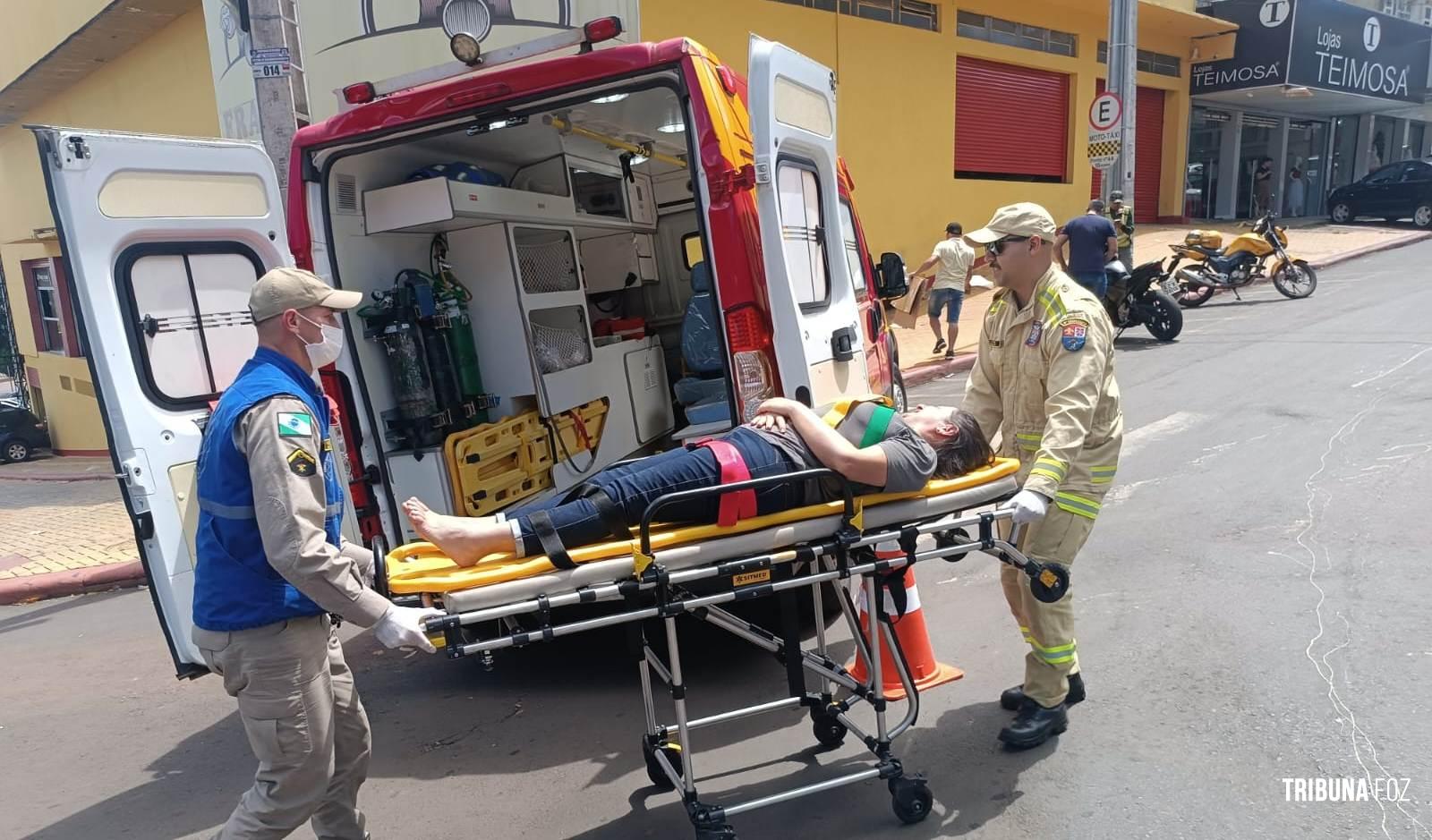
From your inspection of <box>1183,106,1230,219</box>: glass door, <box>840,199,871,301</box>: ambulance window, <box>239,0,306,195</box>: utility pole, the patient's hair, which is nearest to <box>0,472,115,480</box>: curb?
<box>239,0,306,195</box>: utility pole

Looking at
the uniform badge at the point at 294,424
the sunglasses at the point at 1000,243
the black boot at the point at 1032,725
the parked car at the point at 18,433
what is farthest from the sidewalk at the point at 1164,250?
the parked car at the point at 18,433

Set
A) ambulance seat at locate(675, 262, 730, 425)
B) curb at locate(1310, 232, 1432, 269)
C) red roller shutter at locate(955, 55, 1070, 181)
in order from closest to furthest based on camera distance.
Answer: ambulance seat at locate(675, 262, 730, 425) → red roller shutter at locate(955, 55, 1070, 181) → curb at locate(1310, 232, 1432, 269)

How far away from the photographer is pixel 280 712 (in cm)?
251

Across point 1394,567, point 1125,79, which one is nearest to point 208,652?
point 1394,567

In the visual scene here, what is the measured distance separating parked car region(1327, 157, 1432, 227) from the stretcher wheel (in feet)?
82.6

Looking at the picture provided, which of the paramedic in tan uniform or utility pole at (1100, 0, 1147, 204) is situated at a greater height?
utility pole at (1100, 0, 1147, 204)

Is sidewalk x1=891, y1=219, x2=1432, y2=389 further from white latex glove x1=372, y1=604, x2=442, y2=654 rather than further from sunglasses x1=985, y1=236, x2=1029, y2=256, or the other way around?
white latex glove x1=372, y1=604, x2=442, y2=654

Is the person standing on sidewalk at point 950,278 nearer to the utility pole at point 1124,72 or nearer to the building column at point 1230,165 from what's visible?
the utility pole at point 1124,72

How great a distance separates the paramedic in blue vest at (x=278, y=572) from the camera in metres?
2.39

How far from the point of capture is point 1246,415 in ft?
24.4

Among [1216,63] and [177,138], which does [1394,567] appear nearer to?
[177,138]

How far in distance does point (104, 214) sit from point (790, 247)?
8.51 ft

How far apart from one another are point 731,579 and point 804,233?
1929 mm

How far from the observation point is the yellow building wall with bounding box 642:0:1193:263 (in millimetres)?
12141
